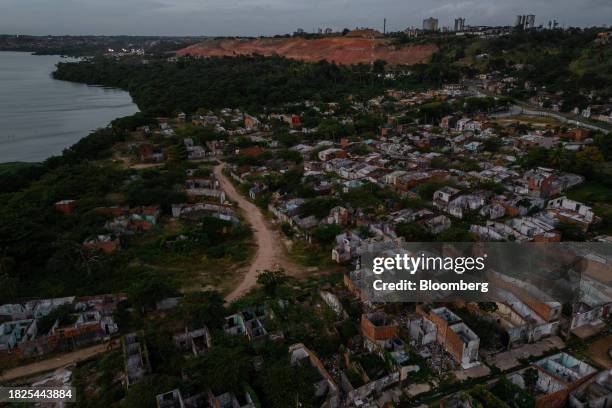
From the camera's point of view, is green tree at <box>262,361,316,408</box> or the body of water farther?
the body of water

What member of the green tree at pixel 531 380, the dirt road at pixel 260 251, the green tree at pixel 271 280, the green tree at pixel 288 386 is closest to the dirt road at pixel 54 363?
the dirt road at pixel 260 251

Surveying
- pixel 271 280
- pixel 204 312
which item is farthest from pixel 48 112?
pixel 204 312

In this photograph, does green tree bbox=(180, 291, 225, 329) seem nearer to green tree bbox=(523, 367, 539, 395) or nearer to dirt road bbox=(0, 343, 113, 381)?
dirt road bbox=(0, 343, 113, 381)

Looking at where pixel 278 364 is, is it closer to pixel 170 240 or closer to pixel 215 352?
pixel 215 352

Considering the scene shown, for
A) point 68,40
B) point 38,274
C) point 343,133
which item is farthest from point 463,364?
point 68,40

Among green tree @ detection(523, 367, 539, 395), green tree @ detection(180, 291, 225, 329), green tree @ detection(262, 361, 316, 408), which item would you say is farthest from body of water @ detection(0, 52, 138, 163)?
green tree @ detection(523, 367, 539, 395)

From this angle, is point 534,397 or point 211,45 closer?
point 534,397
